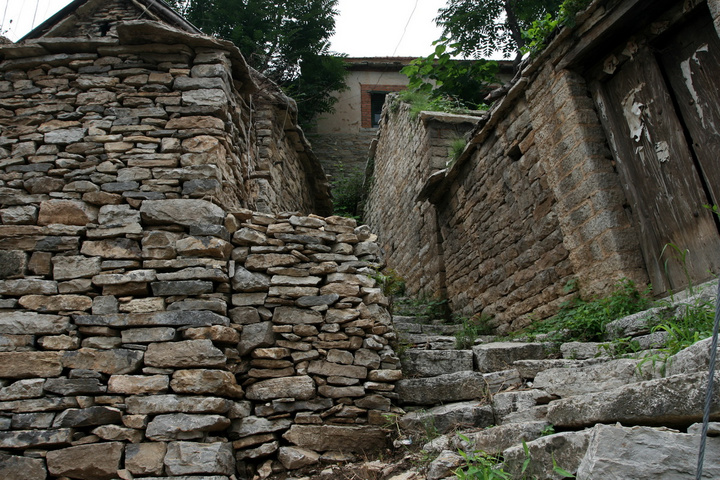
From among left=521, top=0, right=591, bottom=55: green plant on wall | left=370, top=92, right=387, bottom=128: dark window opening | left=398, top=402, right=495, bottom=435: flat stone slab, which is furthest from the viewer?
left=370, top=92, right=387, bottom=128: dark window opening

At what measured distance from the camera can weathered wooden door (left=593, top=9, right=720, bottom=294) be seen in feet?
11.6

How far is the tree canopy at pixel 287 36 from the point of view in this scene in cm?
1206

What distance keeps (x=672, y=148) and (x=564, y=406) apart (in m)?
2.56

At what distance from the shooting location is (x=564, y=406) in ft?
7.28

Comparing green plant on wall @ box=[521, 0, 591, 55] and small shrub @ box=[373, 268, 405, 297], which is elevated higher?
green plant on wall @ box=[521, 0, 591, 55]

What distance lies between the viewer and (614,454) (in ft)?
5.27

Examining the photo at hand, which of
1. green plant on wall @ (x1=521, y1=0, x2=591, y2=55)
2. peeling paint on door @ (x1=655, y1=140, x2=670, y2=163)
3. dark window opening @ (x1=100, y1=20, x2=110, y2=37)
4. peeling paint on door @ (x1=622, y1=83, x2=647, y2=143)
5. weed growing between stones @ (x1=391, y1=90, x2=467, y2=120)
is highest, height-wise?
weed growing between stones @ (x1=391, y1=90, x2=467, y2=120)

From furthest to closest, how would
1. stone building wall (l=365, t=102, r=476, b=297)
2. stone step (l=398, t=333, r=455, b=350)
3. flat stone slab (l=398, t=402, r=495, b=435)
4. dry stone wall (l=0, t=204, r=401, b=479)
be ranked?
stone building wall (l=365, t=102, r=476, b=297) → stone step (l=398, t=333, r=455, b=350) → flat stone slab (l=398, t=402, r=495, b=435) → dry stone wall (l=0, t=204, r=401, b=479)

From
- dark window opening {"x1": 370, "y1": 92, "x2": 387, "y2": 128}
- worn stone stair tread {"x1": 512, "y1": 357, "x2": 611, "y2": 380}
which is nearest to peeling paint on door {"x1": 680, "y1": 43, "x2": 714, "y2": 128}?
worn stone stair tread {"x1": 512, "y1": 357, "x2": 611, "y2": 380}

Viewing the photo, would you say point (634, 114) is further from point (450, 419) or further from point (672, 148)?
point (450, 419)

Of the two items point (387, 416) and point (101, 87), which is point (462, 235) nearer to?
point (387, 416)

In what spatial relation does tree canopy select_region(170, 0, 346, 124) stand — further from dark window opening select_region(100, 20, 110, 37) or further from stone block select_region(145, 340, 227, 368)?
stone block select_region(145, 340, 227, 368)

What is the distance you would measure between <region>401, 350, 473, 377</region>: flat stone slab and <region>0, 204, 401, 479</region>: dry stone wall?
30 centimetres

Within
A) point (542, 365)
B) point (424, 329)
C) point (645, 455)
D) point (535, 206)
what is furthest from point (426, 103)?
point (645, 455)
